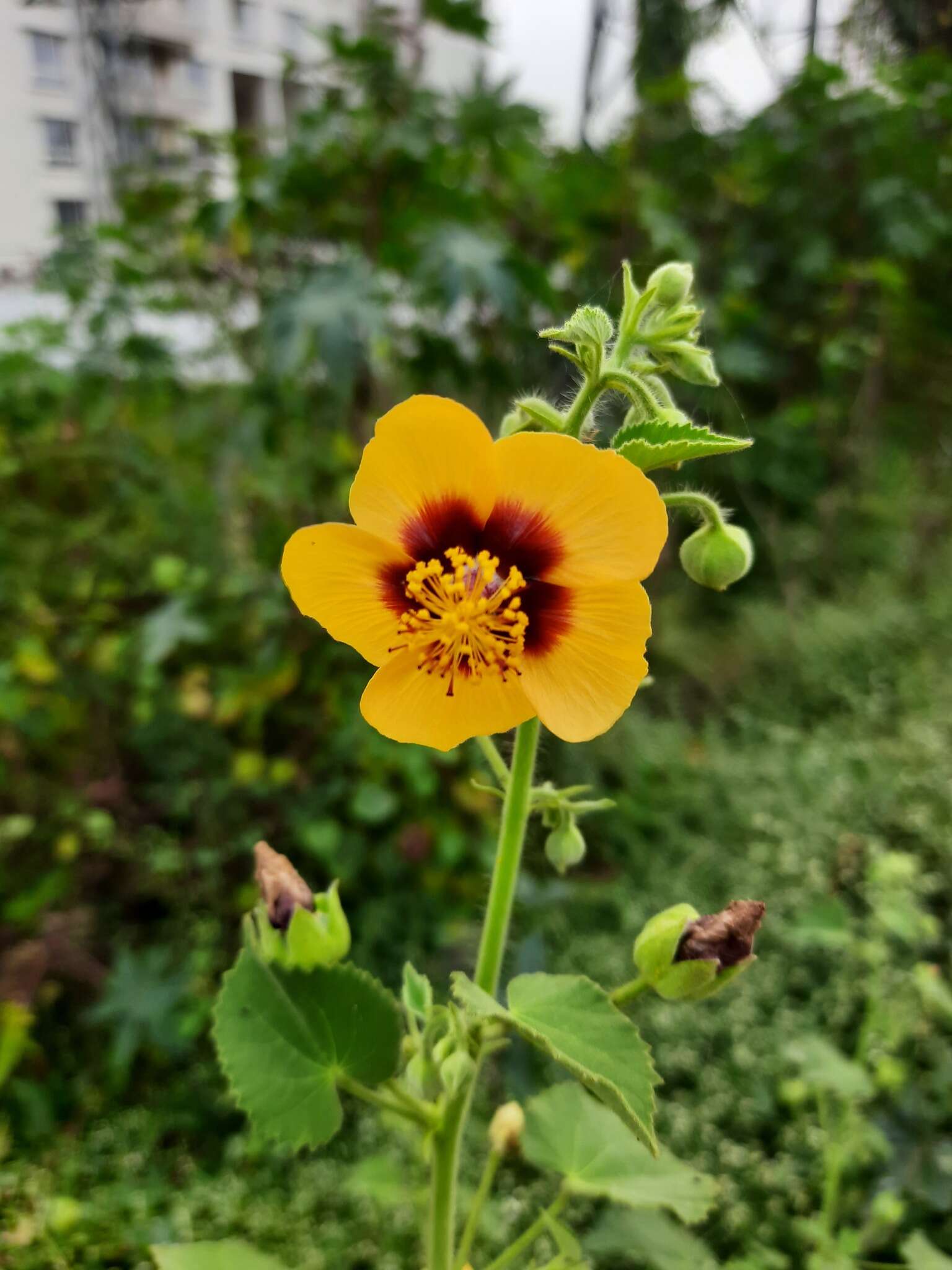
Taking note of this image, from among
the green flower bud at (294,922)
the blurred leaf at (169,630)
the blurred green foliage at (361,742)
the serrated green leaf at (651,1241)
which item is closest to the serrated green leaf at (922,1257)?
the blurred green foliage at (361,742)

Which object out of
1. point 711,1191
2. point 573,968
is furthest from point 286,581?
point 573,968

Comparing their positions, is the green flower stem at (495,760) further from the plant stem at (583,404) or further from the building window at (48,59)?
the building window at (48,59)

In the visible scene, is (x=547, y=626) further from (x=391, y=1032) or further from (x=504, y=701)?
(x=391, y=1032)

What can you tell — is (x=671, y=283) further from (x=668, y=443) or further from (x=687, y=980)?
(x=687, y=980)

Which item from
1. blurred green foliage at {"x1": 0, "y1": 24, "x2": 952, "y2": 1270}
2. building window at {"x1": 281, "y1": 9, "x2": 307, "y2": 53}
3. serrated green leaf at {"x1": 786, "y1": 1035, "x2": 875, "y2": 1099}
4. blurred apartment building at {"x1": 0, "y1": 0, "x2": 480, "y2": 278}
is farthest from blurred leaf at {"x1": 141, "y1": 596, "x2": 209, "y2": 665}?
building window at {"x1": 281, "y1": 9, "x2": 307, "y2": 53}

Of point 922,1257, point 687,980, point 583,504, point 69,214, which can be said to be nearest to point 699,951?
point 687,980

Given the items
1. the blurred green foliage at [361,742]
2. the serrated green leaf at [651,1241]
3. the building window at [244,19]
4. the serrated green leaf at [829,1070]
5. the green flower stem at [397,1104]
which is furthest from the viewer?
the building window at [244,19]
